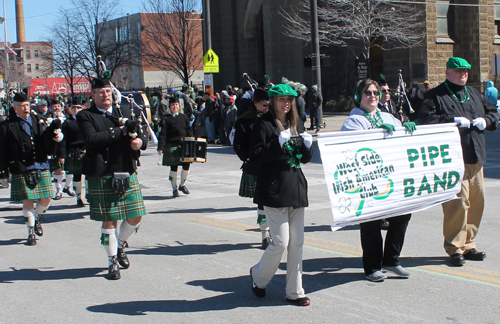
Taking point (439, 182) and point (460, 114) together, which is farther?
point (460, 114)

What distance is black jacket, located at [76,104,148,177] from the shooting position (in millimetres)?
5961

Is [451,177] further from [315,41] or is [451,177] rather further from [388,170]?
[315,41]

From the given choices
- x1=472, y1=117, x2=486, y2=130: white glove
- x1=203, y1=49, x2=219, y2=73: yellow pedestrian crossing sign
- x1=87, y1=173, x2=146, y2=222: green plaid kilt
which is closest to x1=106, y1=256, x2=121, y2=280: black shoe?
x1=87, y1=173, x2=146, y2=222: green plaid kilt

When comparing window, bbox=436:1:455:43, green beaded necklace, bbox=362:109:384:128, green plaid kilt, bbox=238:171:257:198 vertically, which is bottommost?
green plaid kilt, bbox=238:171:257:198

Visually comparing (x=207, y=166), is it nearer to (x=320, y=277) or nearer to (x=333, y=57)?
(x=320, y=277)

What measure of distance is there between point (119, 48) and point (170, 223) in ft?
125

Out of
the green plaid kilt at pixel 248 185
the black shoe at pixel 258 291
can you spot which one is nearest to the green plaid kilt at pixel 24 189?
the green plaid kilt at pixel 248 185

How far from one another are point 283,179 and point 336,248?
2.39m

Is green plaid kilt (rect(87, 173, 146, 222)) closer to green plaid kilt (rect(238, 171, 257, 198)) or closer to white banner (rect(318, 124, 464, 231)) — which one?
green plaid kilt (rect(238, 171, 257, 198))

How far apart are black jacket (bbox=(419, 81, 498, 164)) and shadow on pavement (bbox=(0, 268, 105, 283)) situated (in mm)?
3927

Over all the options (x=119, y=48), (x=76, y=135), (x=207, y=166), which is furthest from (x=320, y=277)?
(x=119, y=48)

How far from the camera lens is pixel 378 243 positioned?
5.64 m

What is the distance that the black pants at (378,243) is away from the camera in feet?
18.4

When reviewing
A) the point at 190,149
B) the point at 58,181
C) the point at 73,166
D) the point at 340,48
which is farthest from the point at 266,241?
the point at 340,48
